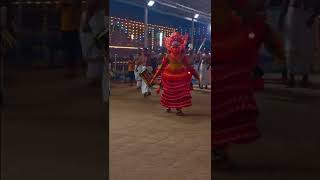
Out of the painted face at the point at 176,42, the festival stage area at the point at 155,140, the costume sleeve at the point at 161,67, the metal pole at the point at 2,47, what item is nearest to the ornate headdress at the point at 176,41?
the painted face at the point at 176,42

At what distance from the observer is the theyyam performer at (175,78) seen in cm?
689

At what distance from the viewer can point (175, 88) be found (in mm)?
7105

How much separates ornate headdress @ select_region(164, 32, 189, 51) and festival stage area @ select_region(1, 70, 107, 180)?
3.01 metres

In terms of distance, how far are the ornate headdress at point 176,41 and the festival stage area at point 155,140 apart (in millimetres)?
715

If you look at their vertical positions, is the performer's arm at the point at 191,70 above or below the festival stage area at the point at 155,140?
above

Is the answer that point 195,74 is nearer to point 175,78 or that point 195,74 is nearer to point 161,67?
point 175,78

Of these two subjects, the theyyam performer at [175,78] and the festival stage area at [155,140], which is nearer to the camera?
the festival stage area at [155,140]

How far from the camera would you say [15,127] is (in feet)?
9.58
